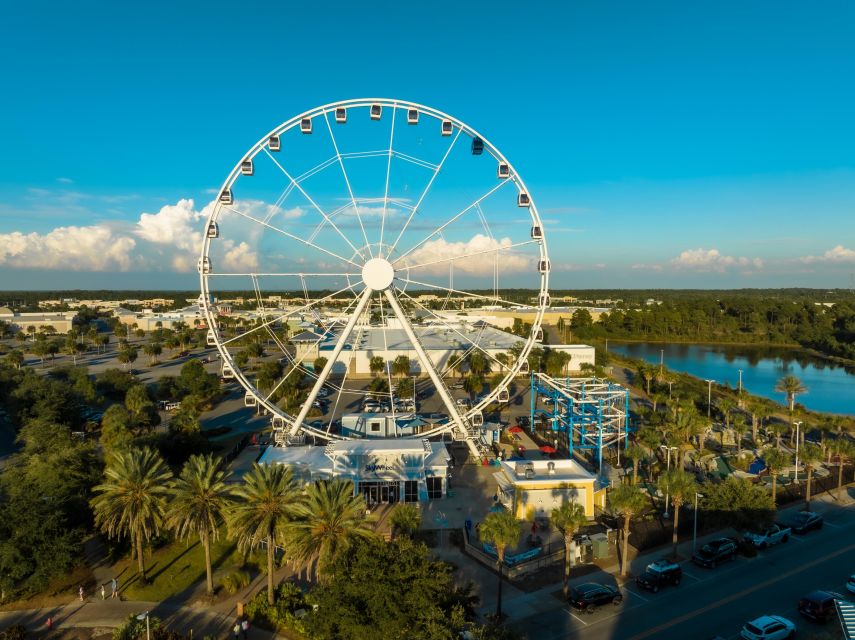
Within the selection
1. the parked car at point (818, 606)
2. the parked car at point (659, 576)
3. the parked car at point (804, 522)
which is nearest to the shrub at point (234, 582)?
the parked car at point (659, 576)

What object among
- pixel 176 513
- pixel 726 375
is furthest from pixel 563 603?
pixel 726 375

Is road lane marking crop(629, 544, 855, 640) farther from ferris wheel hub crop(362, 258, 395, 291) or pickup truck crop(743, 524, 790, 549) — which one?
ferris wheel hub crop(362, 258, 395, 291)

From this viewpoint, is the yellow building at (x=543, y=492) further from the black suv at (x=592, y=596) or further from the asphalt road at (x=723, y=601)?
the black suv at (x=592, y=596)

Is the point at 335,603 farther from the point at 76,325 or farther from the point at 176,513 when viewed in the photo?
the point at 76,325

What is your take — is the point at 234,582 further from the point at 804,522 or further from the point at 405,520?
the point at 804,522

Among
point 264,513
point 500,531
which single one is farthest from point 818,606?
point 264,513

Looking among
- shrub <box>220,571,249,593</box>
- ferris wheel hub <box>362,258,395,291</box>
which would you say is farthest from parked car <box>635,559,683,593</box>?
ferris wheel hub <box>362,258,395,291</box>
